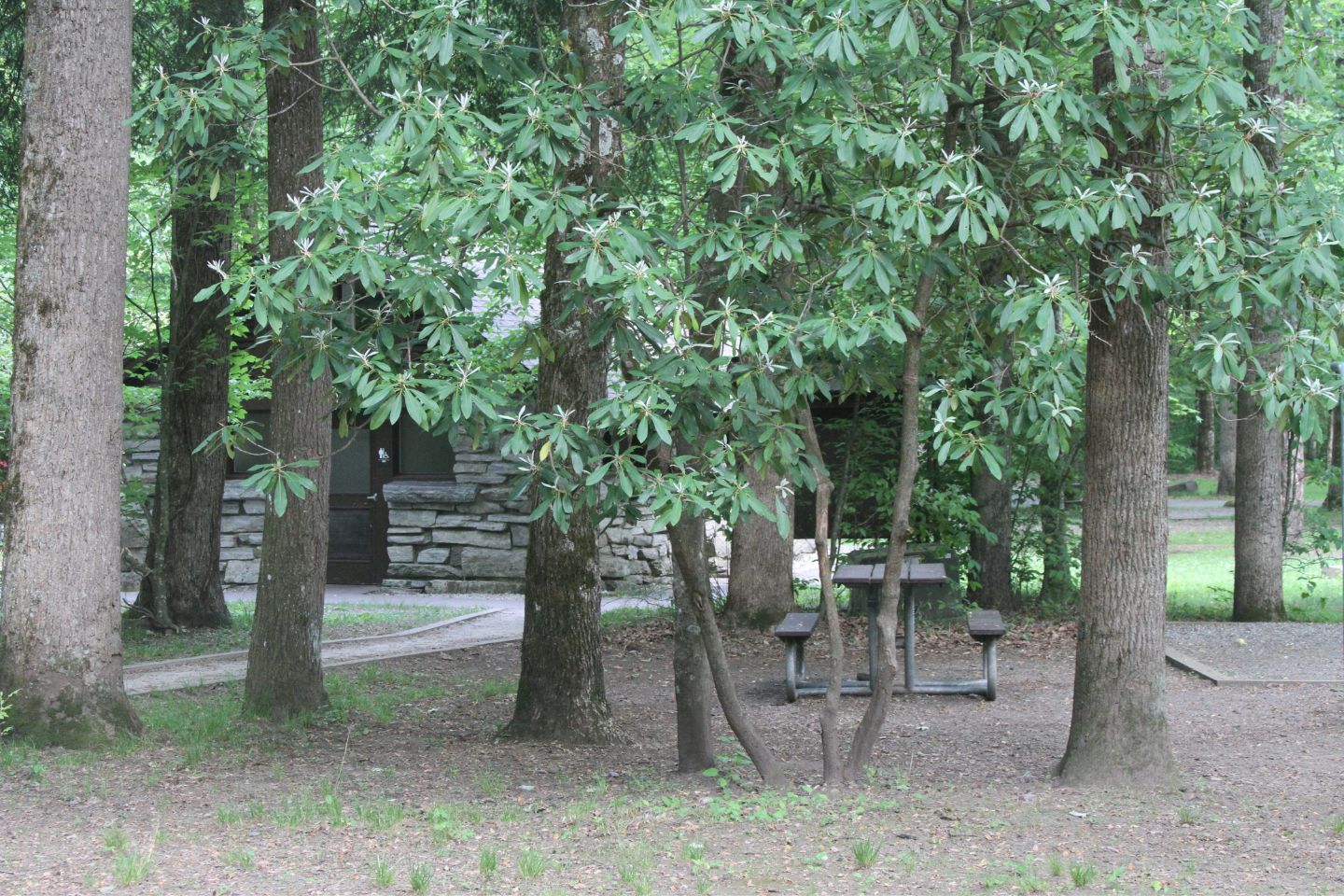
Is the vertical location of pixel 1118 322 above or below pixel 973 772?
above

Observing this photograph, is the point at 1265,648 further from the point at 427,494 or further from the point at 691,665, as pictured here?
the point at 427,494

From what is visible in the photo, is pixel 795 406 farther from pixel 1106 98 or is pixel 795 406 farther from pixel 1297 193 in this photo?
pixel 1297 193

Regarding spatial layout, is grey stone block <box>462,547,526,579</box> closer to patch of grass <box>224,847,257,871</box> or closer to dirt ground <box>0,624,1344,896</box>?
dirt ground <box>0,624,1344,896</box>

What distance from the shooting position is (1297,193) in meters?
5.31

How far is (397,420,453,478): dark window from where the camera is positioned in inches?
640

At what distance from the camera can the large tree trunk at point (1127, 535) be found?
5855 millimetres

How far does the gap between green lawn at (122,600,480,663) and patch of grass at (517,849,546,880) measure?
21.4ft

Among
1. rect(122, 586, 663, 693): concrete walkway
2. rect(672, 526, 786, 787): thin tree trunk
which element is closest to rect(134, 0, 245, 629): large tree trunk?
rect(122, 586, 663, 693): concrete walkway

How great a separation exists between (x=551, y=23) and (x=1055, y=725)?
5536 millimetres

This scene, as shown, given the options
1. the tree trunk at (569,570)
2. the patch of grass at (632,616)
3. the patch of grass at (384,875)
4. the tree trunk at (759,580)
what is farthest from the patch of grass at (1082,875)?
the patch of grass at (632,616)

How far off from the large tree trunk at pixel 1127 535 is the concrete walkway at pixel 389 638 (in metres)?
6.08

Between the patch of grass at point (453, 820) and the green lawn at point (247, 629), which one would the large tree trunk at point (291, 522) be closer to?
the patch of grass at point (453, 820)

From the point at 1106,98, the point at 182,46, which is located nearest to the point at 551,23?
the point at 182,46

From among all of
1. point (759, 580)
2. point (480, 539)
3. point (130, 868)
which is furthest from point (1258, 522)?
point (130, 868)
